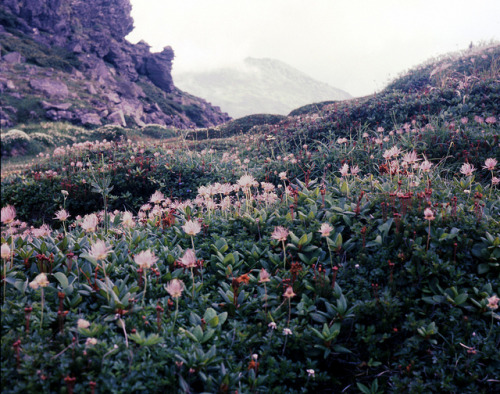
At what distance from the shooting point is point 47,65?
160ft

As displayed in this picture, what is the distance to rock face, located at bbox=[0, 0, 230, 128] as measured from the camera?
39.1 meters

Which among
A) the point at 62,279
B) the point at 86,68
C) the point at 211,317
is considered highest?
the point at 86,68

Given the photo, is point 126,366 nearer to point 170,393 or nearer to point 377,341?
point 170,393

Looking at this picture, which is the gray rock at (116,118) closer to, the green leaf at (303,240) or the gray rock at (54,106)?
the gray rock at (54,106)

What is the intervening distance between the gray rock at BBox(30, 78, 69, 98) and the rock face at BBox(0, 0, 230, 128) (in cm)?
10

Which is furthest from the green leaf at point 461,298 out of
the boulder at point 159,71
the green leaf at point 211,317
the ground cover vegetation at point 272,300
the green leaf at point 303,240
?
the boulder at point 159,71

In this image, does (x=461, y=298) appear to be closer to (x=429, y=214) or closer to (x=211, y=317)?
(x=429, y=214)

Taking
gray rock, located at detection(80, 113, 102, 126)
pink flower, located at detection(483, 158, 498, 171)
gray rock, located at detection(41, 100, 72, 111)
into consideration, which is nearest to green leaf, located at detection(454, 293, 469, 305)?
pink flower, located at detection(483, 158, 498, 171)

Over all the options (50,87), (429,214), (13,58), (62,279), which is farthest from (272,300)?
(13,58)

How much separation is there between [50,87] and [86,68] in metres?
17.8

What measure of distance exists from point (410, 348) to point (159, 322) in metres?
1.98

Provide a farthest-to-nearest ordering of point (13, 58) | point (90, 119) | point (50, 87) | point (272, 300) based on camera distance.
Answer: point (13, 58) < point (50, 87) < point (90, 119) < point (272, 300)

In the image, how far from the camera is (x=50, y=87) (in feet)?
133

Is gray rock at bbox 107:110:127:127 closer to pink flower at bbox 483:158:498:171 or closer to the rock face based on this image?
the rock face
